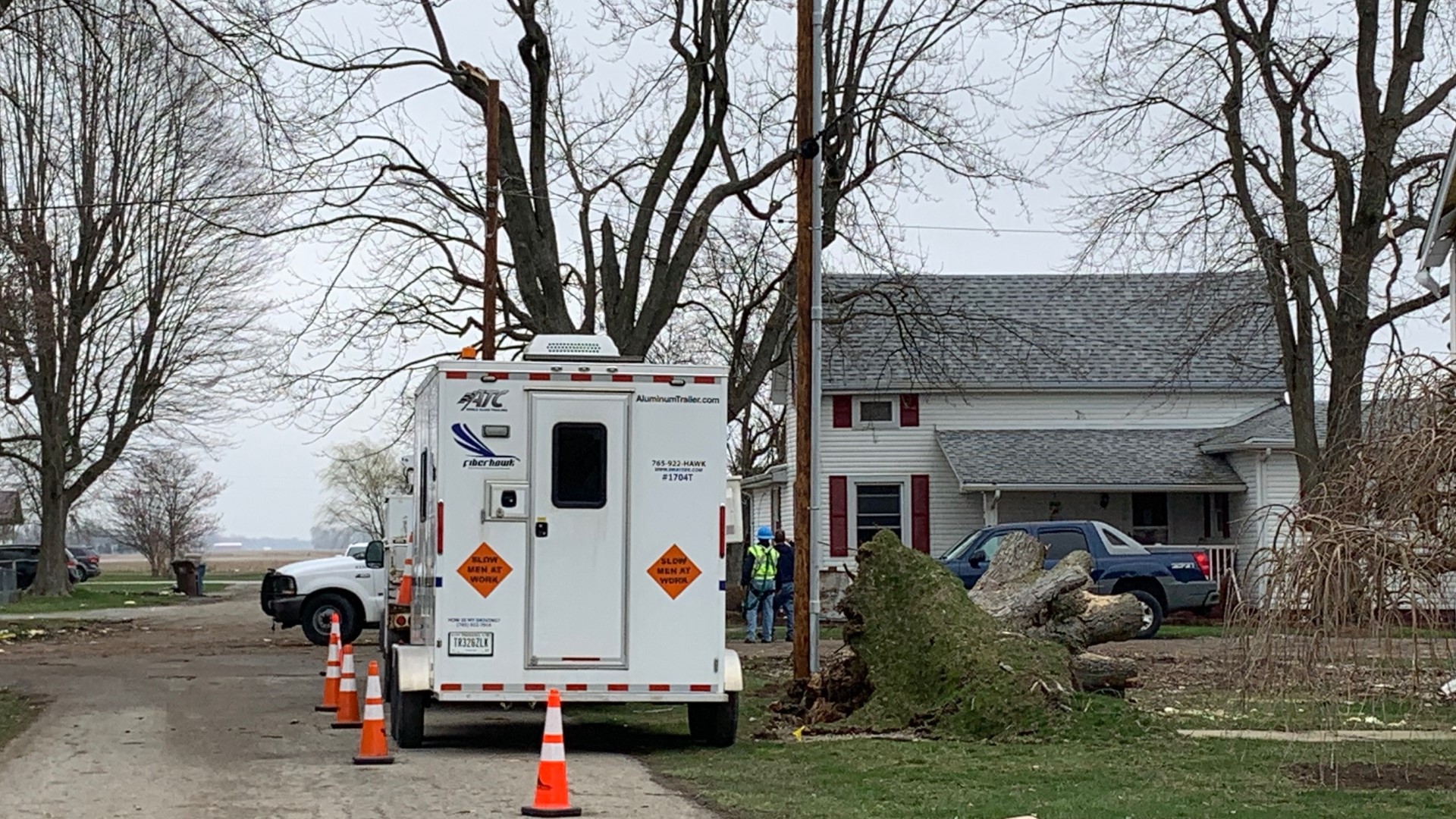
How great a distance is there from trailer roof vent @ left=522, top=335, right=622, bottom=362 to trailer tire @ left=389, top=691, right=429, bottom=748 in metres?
2.83

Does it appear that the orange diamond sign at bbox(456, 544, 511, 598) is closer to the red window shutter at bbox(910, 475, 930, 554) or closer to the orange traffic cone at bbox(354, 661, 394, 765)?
the orange traffic cone at bbox(354, 661, 394, 765)

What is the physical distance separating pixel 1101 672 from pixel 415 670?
6.61m

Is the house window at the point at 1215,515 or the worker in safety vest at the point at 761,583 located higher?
the house window at the point at 1215,515

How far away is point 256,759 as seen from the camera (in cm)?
1318

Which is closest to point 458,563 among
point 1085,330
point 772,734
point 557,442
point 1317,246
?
point 557,442

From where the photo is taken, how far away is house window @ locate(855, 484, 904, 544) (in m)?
38.8

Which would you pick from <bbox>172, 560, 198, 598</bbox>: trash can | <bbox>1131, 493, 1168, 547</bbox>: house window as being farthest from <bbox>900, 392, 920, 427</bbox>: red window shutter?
<bbox>172, 560, 198, 598</bbox>: trash can

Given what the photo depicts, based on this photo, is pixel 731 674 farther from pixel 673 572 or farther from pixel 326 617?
pixel 326 617

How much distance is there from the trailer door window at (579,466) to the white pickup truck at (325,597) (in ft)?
46.0

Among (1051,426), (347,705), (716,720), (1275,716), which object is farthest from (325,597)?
(1051,426)

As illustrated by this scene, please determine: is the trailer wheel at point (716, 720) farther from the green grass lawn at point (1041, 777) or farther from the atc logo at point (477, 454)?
the atc logo at point (477, 454)

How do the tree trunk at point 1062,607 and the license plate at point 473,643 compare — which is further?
the tree trunk at point 1062,607

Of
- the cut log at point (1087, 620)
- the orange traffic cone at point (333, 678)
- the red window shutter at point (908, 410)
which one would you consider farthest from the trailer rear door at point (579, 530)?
the red window shutter at point (908, 410)

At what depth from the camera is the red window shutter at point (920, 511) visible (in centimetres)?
3847
